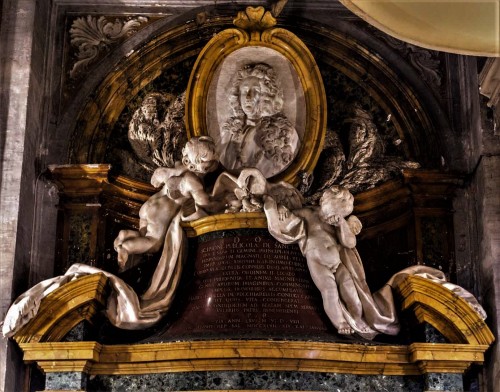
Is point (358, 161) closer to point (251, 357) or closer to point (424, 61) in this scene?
point (424, 61)

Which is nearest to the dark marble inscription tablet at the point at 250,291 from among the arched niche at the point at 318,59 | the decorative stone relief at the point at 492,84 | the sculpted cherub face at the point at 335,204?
the sculpted cherub face at the point at 335,204

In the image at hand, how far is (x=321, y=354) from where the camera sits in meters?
6.35

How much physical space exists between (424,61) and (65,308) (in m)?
3.64

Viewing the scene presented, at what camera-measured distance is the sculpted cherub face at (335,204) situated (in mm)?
6754

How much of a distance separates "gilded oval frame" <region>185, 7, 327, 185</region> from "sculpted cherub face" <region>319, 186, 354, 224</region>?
0.73 metres

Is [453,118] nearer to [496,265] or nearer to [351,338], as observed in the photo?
[496,265]

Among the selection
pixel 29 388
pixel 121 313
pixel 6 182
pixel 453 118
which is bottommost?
pixel 29 388

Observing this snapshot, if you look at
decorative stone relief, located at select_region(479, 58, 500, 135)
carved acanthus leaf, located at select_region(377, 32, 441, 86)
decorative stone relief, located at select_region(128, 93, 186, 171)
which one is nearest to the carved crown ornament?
decorative stone relief, located at select_region(128, 93, 186, 171)

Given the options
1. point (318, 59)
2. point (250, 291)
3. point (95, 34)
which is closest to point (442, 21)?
point (250, 291)

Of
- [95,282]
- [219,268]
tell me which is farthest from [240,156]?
[95,282]

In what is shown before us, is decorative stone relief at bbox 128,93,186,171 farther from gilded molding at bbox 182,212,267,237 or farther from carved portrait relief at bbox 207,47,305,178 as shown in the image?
gilded molding at bbox 182,212,267,237

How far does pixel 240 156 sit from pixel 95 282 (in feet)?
5.43

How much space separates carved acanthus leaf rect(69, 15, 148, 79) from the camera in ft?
25.9

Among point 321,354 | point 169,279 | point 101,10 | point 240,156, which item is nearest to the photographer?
point 321,354
